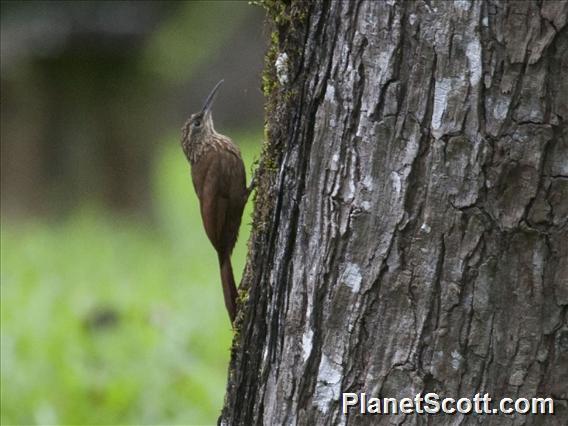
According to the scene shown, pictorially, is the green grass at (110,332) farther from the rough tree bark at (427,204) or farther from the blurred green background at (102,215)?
the rough tree bark at (427,204)

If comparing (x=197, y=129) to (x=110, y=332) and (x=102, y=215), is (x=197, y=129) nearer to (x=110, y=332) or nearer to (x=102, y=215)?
(x=110, y=332)

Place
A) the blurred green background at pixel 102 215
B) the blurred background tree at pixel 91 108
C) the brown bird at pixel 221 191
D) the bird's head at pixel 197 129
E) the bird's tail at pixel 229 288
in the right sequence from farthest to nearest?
the blurred background tree at pixel 91 108, the blurred green background at pixel 102 215, the bird's head at pixel 197 129, the brown bird at pixel 221 191, the bird's tail at pixel 229 288

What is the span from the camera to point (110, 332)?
6555 millimetres

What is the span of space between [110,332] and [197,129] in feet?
5.68

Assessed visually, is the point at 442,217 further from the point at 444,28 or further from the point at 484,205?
the point at 444,28

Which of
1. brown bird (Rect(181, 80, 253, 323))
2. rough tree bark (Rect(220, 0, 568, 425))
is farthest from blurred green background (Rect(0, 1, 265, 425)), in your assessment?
rough tree bark (Rect(220, 0, 568, 425))

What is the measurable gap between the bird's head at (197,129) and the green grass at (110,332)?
3.40 ft

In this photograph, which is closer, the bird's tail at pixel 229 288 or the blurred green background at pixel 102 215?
the bird's tail at pixel 229 288

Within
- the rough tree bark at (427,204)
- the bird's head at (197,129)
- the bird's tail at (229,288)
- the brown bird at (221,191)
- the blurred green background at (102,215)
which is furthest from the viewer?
the blurred green background at (102,215)

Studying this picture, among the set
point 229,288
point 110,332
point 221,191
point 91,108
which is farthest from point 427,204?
point 91,108

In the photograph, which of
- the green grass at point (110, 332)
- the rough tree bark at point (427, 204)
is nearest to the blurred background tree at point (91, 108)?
the green grass at point (110, 332)

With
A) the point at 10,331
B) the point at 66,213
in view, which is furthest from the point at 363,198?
the point at 66,213

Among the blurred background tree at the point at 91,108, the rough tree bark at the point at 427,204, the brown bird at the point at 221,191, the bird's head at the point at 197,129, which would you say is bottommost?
the rough tree bark at the point at 427,204

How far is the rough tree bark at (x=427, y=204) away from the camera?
107 inches
